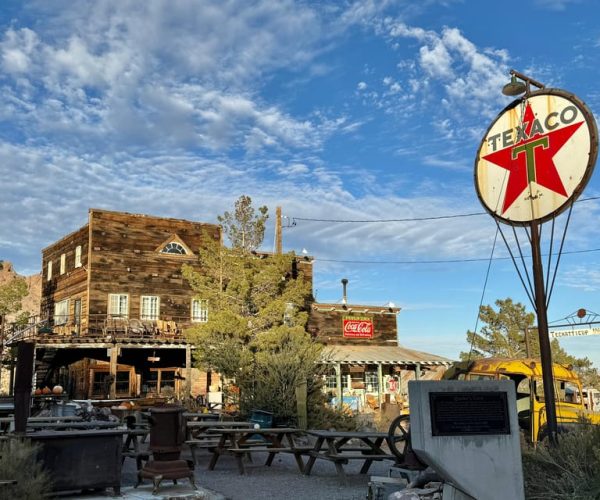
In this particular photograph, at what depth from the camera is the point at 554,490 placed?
246 inches

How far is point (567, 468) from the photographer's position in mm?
6422

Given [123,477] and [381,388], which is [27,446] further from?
[381,388]

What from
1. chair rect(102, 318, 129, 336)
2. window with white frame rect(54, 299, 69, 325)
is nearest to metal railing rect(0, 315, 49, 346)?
window with white frame rect(54, 299, 69, 325)

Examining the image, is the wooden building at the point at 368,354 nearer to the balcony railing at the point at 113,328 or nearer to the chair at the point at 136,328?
the balcony railing at the point at 113,328

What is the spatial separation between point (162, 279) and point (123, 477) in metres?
22.3

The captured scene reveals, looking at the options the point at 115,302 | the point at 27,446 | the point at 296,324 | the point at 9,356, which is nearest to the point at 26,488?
the point at 27,446

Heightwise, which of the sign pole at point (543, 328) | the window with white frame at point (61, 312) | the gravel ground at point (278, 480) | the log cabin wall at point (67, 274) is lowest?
the gravel ground at point (278, 480)

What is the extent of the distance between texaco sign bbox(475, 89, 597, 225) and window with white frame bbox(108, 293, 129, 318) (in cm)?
2421

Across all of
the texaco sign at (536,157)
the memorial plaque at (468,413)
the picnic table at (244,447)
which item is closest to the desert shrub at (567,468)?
the memorial plaque at (468,413)

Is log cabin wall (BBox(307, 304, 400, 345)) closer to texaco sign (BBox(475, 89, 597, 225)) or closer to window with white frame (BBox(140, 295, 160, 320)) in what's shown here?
window with white frame (BBox(140, 295, 160, 320))

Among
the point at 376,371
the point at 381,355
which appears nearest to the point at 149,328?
the point at 381,355

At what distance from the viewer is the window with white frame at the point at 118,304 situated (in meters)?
30.3

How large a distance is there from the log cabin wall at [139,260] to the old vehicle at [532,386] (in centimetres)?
1953

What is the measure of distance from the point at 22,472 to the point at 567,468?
18.0 ft
